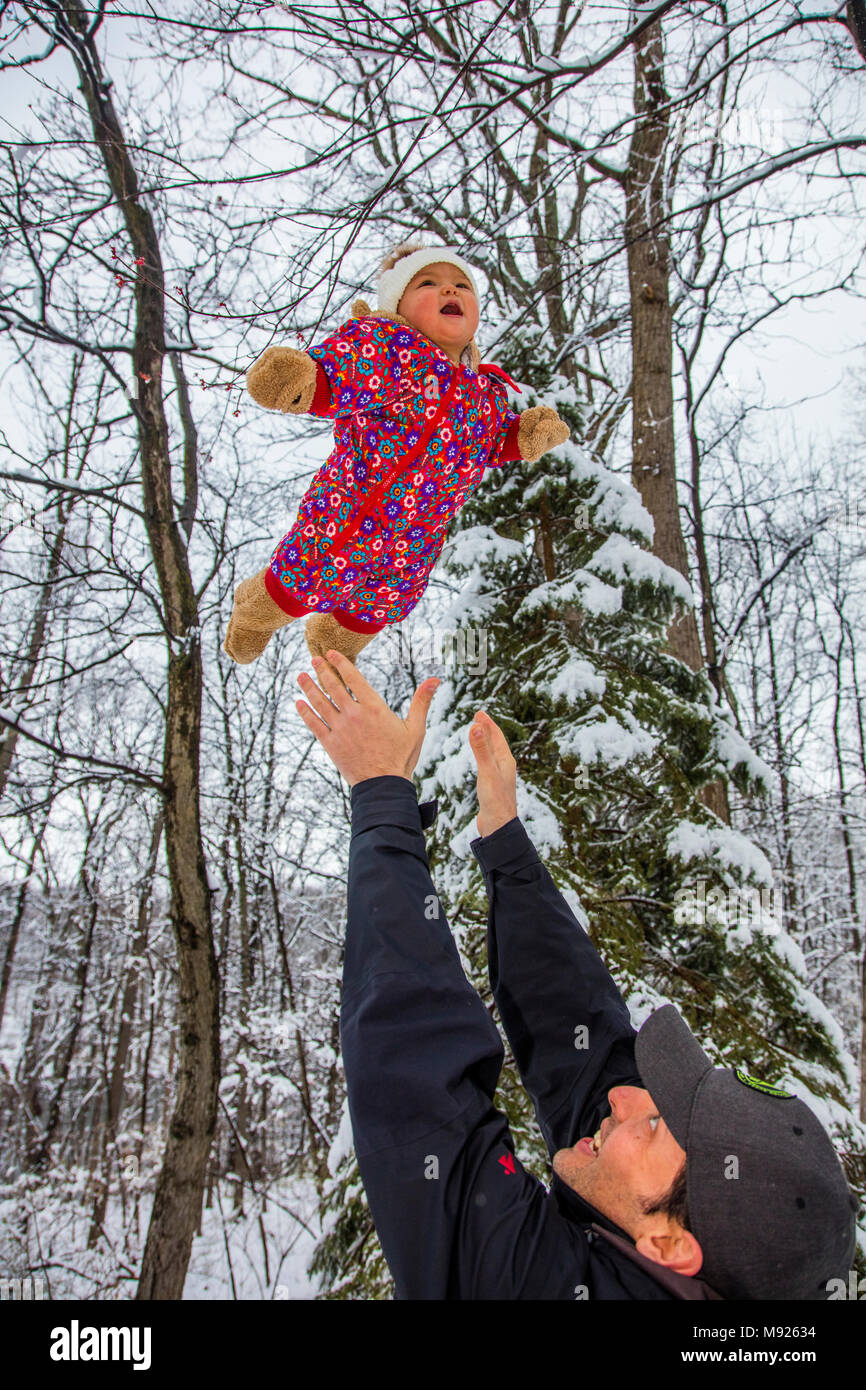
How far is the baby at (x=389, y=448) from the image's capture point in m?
2.09

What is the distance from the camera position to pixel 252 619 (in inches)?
90.2

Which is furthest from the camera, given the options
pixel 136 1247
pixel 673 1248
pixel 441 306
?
pixel 136 1247

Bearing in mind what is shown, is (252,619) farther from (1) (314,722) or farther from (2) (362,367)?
(1) (314,722)

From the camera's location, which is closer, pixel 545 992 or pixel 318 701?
pixel 318 701

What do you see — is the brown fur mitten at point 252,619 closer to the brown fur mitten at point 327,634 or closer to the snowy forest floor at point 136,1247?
the brown fur mitten at point 327,634

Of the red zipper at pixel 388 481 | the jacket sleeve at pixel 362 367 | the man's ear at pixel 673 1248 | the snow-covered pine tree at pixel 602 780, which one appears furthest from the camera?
the snow-covered pine tree at pixel 602 780

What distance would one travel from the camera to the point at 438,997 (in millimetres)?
1110

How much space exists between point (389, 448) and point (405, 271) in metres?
0.64

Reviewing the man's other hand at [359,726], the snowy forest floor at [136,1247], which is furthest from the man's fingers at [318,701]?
the snowy forest floor at [136,1247]

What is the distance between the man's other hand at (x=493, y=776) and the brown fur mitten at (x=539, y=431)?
1.26 meters

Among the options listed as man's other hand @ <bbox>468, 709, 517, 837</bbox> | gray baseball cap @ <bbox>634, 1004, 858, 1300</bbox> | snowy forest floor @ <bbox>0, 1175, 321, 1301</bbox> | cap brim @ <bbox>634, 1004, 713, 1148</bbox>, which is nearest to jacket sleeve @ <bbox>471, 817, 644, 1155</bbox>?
man's other hand @ <bbox>468, 709, 517, 837</bbox>

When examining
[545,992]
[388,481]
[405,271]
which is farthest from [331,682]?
[405,271]
